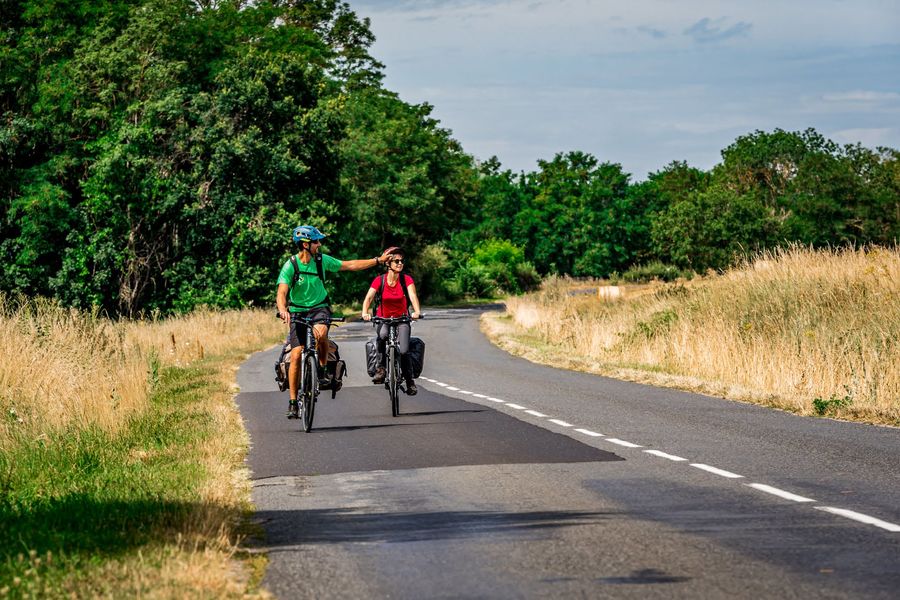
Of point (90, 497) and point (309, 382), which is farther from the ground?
point (309, 382)

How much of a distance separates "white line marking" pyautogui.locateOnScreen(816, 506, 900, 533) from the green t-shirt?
6978 millimetres

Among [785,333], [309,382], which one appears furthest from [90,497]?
[785,333]

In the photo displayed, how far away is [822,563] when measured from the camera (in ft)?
22.9

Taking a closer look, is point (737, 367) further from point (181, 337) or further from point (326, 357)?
point (181, 337)

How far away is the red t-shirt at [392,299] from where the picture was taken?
647 inches

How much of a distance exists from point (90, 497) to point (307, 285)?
548 cm

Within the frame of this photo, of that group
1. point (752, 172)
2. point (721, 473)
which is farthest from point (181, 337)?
point (752, 172)

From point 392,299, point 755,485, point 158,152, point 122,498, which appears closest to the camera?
point 122,498

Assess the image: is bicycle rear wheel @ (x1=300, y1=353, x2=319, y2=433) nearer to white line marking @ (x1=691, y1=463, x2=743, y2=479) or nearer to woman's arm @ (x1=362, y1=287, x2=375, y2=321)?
woman's arm @ (x1=362, y1=287, x2=375, y2=321)

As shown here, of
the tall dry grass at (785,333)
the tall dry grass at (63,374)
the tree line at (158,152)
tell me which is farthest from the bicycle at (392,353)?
the tree line at (158,152)

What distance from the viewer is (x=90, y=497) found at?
933 centimetres

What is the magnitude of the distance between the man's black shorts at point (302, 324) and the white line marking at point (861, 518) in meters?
7.02

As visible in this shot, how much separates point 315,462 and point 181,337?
1021 inches

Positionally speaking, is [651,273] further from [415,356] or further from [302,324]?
[302,324]
